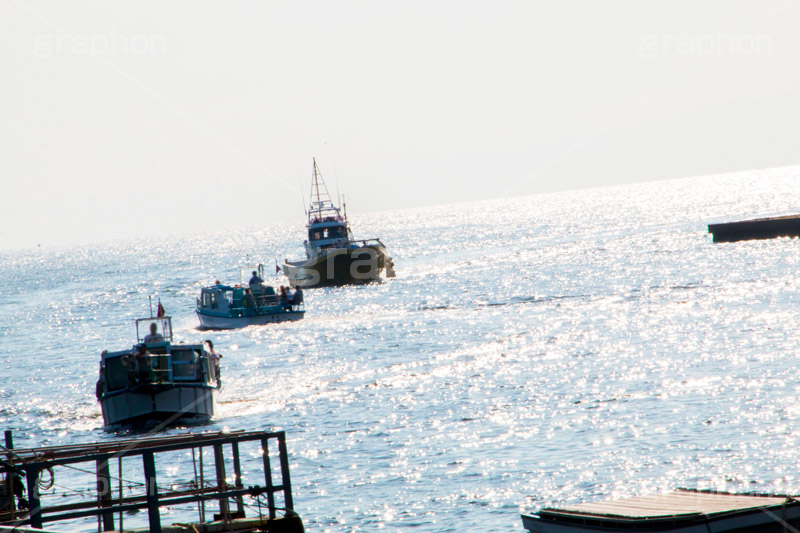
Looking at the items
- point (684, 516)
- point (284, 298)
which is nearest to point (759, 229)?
point (284, 298)

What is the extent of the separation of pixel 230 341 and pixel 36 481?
44.6 meters

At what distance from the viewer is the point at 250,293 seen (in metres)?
64.1

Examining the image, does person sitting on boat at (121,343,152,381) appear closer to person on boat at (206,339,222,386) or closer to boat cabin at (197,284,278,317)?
person on boat at (206,339,222,386)

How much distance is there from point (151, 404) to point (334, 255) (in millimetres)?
59207

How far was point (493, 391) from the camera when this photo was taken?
37.5 metres

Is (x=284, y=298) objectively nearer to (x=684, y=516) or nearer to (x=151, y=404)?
(x=151, y=404)

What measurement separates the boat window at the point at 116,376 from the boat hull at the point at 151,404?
0.33 meters

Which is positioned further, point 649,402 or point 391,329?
point 391,329

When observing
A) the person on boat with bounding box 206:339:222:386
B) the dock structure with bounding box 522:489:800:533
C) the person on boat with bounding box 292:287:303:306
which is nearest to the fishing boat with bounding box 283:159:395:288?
the person on boat with bounding box 292:287:303:306

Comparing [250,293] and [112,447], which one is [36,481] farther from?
[250,293]

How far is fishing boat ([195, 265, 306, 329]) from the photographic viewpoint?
63875 millimetres

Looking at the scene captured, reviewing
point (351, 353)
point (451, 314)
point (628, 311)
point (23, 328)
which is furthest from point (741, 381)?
point (23, 328)

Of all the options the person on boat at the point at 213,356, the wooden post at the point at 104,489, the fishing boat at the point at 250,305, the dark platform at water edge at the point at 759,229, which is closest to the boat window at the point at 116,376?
the person on boat at the point at 213,356

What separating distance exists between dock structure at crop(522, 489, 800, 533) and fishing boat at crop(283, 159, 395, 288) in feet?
248
